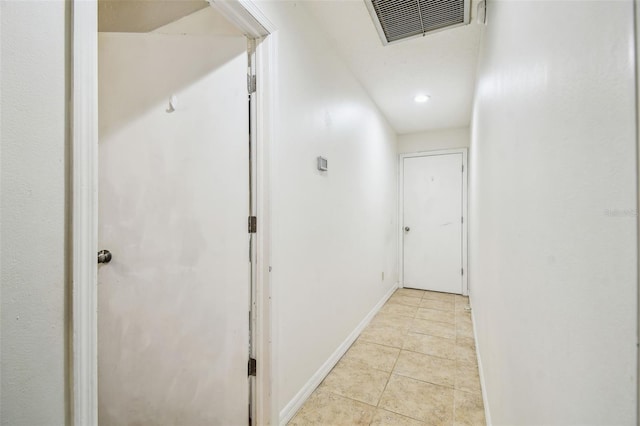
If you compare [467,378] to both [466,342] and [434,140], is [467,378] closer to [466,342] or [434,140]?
[466,342]

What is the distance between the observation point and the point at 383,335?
8.81ft

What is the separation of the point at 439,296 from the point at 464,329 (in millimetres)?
1175

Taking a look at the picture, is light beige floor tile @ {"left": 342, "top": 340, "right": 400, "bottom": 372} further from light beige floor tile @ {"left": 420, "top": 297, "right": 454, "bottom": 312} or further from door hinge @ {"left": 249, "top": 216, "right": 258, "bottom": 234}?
door hinge @ {"left": 249, "top": 216, "right": 258, "bottom": 234}

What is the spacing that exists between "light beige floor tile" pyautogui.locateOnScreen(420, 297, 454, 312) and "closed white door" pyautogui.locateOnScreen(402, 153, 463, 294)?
51cm

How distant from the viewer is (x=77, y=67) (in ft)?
2.11

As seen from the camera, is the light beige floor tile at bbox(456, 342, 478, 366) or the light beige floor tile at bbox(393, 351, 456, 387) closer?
the light beige floor tile at bbox(393, 351, 456, 387)

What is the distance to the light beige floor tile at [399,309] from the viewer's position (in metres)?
3.27

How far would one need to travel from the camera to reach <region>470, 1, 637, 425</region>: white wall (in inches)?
13.5

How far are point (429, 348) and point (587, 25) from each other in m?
2.54

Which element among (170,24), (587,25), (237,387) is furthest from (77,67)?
(237,387)

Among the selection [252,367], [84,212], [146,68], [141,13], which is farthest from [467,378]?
[141,13]

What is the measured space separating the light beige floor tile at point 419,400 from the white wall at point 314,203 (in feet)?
1.66

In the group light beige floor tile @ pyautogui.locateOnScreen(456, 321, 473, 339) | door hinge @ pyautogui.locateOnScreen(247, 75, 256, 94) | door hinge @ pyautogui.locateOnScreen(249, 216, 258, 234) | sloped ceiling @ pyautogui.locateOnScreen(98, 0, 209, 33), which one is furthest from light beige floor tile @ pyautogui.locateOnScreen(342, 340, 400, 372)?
sloped ceiling @ pyautogui.locateOnScreen(98, 0, 209, 33)

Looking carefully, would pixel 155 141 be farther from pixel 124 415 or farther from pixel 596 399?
pixel 596 399
